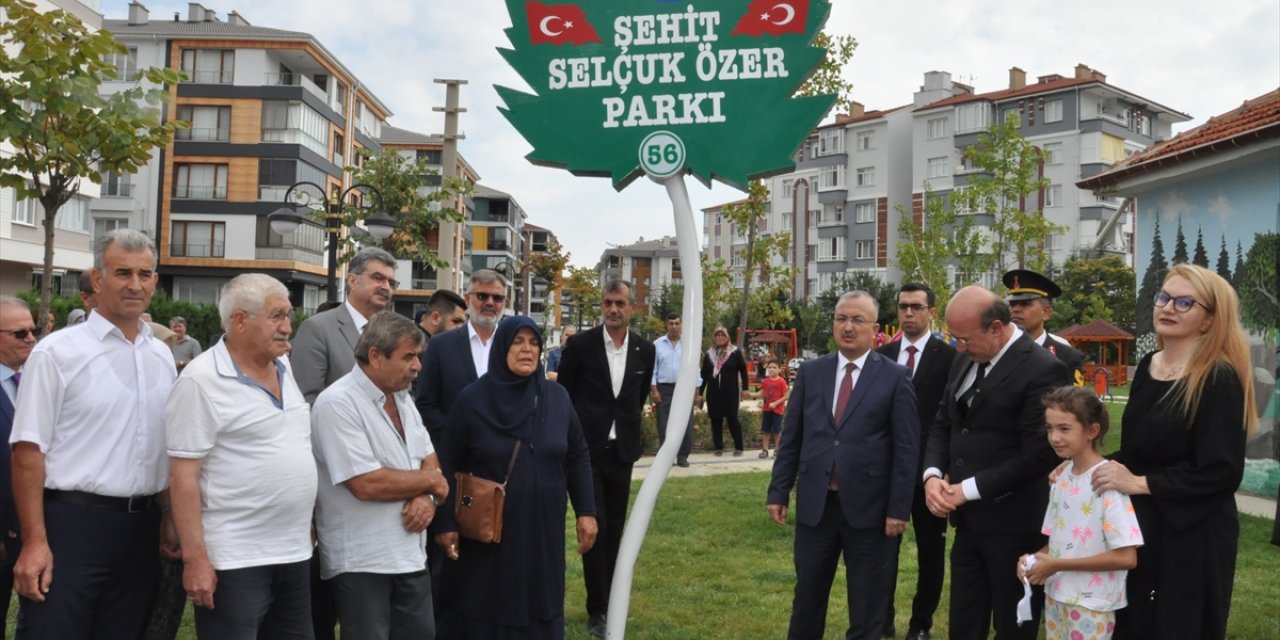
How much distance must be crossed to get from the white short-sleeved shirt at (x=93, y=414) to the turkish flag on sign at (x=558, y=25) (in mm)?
2538

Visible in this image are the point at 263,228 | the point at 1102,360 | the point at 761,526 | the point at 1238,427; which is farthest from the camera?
the point at 263,228

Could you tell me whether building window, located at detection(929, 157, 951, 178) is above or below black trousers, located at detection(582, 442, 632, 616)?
above

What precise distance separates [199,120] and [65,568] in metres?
54.6

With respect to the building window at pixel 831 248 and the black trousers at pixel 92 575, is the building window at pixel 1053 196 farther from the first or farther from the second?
the black trousers at pixel 92 575

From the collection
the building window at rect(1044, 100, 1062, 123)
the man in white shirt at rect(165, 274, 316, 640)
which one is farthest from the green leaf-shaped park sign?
the building window at rect(1044, 100, 1062, 123)

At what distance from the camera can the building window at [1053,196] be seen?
6256 centimetres

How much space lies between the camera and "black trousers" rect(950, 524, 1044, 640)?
4.92 m

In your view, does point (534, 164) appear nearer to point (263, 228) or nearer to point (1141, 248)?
point (1141, 248)

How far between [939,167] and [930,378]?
63.6m

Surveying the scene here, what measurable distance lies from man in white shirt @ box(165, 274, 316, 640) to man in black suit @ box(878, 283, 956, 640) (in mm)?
3764

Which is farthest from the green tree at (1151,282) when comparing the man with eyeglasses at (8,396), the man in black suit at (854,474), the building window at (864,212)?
the building window at (864,212)

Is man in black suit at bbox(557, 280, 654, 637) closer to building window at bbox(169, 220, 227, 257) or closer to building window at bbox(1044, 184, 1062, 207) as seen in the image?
building window at bbox(169, 220, 227, 257)

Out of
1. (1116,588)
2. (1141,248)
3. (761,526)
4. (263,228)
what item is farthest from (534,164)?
(263,228)

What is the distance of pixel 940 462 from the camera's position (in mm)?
5371
